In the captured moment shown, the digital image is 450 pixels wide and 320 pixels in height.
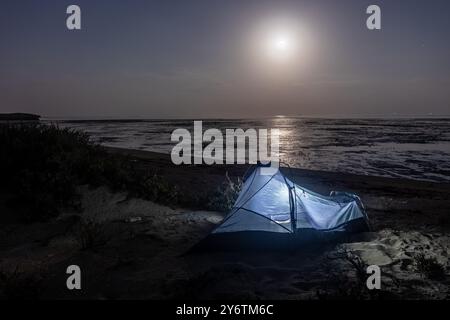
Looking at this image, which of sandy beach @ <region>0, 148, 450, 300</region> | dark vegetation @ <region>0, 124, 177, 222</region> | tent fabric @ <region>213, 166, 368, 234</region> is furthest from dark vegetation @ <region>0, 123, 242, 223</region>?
tent fabric @ <region>213, 166, 368, 234</region>

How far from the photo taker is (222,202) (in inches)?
400

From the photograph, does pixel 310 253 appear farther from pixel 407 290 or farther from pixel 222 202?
pixel 222 202

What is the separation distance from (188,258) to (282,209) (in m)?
2.35

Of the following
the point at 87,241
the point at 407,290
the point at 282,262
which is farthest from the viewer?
the point at 87,241

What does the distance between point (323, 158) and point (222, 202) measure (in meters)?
15.0

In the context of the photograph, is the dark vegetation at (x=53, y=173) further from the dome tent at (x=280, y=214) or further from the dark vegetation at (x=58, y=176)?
the dome tent at (x=280, y=214)

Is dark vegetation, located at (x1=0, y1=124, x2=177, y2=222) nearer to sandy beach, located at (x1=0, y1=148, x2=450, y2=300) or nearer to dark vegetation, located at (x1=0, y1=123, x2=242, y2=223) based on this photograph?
dark vegetation, located at (x1=0, y1=123, x2=242, y2=223)

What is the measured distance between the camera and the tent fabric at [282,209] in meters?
7.25

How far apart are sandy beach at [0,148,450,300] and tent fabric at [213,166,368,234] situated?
460mm

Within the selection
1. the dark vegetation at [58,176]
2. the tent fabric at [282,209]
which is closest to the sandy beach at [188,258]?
the dark vegetation at [58,176]
